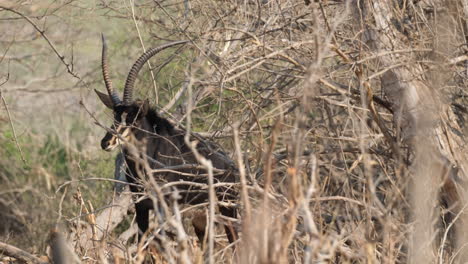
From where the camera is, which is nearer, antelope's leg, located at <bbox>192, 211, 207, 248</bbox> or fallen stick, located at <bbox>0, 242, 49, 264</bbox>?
fallen stick, located at <bbox>0, 242, 49, 264</bbox>

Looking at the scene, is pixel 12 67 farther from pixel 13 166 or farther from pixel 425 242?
pixel 425 242

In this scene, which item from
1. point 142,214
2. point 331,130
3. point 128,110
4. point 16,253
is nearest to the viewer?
point 16,253

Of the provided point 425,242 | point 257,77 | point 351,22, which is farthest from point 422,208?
point 257,77

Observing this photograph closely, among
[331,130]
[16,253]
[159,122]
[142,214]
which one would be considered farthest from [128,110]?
[16,253]

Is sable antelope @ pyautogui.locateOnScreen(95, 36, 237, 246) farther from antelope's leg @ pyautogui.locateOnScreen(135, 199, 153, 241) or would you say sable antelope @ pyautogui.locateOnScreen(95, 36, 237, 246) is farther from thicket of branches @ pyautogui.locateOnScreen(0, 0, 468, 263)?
thicket of branches @ pyautogui.locateOnScreen(0, 0, 468, 263)

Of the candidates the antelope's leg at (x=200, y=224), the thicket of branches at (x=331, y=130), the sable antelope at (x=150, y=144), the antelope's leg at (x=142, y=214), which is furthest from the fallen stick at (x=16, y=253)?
the antelope's leg at (x=200, y=224)

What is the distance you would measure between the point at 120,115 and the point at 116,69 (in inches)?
204

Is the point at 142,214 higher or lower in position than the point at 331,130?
lower

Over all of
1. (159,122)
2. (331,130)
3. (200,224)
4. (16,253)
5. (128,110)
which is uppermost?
(128,110)

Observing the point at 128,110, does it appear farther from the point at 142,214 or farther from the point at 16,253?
the point at 16,253

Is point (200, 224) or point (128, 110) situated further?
point (200, 224)

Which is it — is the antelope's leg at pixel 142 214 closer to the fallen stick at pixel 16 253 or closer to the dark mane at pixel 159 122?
the dark mane at pixel 159 122

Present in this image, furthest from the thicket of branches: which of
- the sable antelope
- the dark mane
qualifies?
the sable antelope

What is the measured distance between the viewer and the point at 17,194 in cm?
1564
